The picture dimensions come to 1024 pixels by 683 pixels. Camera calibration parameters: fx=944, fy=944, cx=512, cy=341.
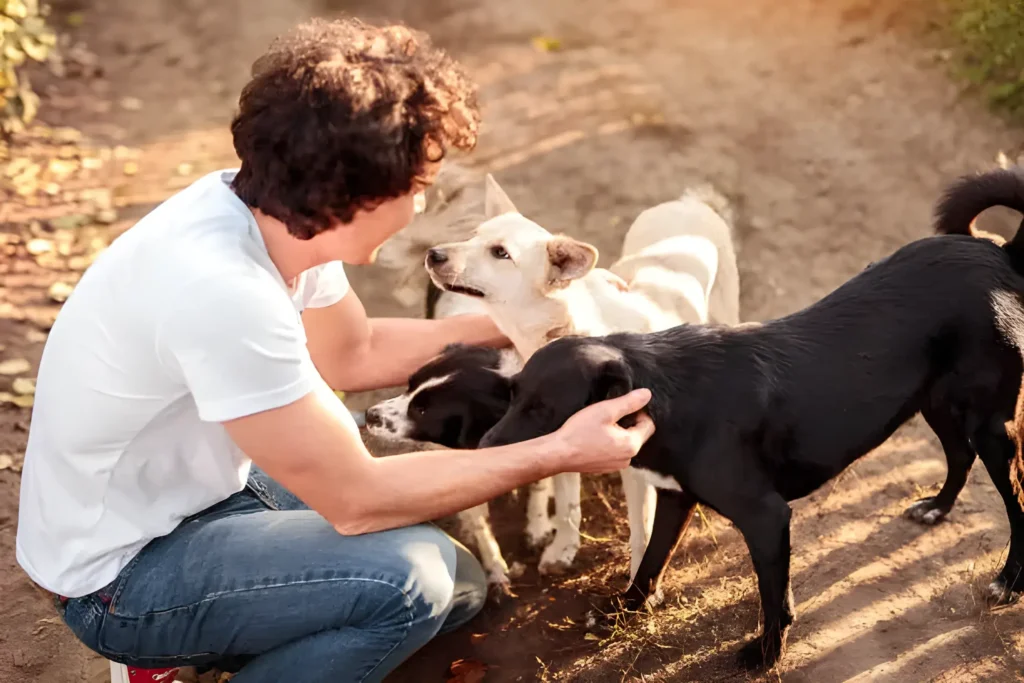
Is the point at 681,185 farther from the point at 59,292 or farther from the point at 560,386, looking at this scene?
the point at 59,292

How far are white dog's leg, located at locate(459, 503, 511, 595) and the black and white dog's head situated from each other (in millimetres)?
505

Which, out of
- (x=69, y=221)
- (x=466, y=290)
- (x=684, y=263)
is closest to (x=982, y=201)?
(x=684, y=263)

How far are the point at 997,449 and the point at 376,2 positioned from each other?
5.72m

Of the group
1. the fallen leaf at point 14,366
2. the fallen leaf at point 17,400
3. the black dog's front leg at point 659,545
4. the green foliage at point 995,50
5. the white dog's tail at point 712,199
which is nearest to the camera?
the black dog's front leg at point 659,545

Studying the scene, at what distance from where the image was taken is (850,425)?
262 cm

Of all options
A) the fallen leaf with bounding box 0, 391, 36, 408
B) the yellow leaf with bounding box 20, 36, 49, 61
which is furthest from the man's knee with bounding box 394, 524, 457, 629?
the yellow leaf with bounding box 20, 36, 49, 61

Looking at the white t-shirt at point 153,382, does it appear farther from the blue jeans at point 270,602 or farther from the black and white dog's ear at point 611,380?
the black and white dog's ear at point 611,380

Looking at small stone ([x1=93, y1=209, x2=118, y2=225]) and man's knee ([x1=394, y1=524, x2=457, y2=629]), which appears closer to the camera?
man's knee ([x1=394, y1=524, x2=457, y2=629])

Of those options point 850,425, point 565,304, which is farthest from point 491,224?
point 850,425

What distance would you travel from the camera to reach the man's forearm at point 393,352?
303cm

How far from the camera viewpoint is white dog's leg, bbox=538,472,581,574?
3.32m

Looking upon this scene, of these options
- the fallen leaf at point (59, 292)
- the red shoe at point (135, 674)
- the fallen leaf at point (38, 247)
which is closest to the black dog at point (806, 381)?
the red shoe at point (135, 674)

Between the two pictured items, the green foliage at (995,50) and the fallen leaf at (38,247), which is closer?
the fallen leaf at (38,247)

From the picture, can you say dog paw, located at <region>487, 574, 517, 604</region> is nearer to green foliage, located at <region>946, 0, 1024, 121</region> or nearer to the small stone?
the small stone
